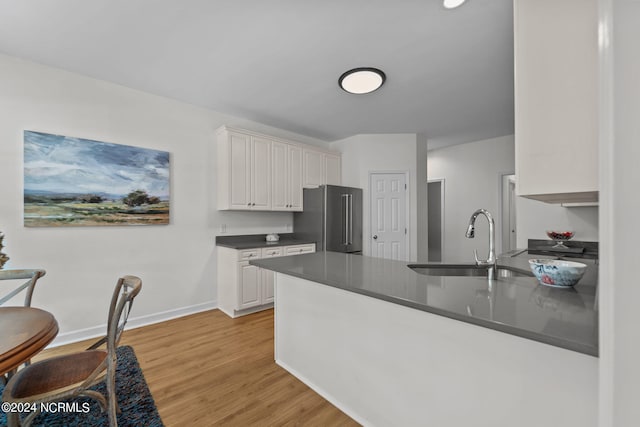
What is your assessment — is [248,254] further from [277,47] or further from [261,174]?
[277,47]

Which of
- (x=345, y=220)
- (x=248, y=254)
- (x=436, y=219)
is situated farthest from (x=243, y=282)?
(x=436, y=219)

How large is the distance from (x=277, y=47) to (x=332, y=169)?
2.60m

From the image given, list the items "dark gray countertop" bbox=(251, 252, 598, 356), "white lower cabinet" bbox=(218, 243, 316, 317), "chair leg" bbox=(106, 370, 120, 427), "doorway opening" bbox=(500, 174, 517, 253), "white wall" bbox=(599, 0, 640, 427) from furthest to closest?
1. "doorway opening" bbox=(500, 174, 517, 253)
2. "white lower cabinet" bbox=(218, 243, 316, 317)
3. "chair leg" bbox=(106, 370, 120, 427)
4. "dark gray countertop" bbox=(251, 252, 598, 356)
5. "white wall" bbox=(599, 0, 640, 427)

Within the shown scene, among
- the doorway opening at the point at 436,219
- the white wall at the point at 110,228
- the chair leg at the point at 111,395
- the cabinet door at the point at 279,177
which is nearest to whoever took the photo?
the chair leg at the point at 111,395

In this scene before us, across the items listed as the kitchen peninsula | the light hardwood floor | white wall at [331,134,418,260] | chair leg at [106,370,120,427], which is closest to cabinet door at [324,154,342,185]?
white wall at [331,134,418,260]

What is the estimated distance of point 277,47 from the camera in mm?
2318

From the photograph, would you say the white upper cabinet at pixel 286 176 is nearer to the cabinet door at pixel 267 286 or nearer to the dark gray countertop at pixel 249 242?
the dark gray countertop at pixel 249 242

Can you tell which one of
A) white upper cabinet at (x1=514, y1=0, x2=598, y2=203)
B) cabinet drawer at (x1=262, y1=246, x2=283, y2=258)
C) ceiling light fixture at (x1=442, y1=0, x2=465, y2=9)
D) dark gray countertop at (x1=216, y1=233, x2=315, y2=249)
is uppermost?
ceiling light fixture at (x1=442, y1=0, x2=465, y2=9)

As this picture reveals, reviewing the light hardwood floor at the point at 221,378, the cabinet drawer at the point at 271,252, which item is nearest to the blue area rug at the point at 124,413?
the light hardwood floor at the point at 221,378

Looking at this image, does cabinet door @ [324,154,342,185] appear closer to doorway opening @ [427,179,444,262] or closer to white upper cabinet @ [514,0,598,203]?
doorway opening @ [427,179,444,262]

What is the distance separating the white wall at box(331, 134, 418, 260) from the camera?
15.4ft

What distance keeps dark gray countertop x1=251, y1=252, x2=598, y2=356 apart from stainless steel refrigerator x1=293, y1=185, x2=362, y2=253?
7.04 feet

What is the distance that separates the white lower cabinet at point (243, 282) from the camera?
3.36m

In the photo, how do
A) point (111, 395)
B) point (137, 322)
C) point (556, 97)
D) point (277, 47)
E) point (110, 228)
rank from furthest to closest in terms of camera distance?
point (137, 322), point (110, 228), point (277, 47), point (111, 395), point (556, 97)
